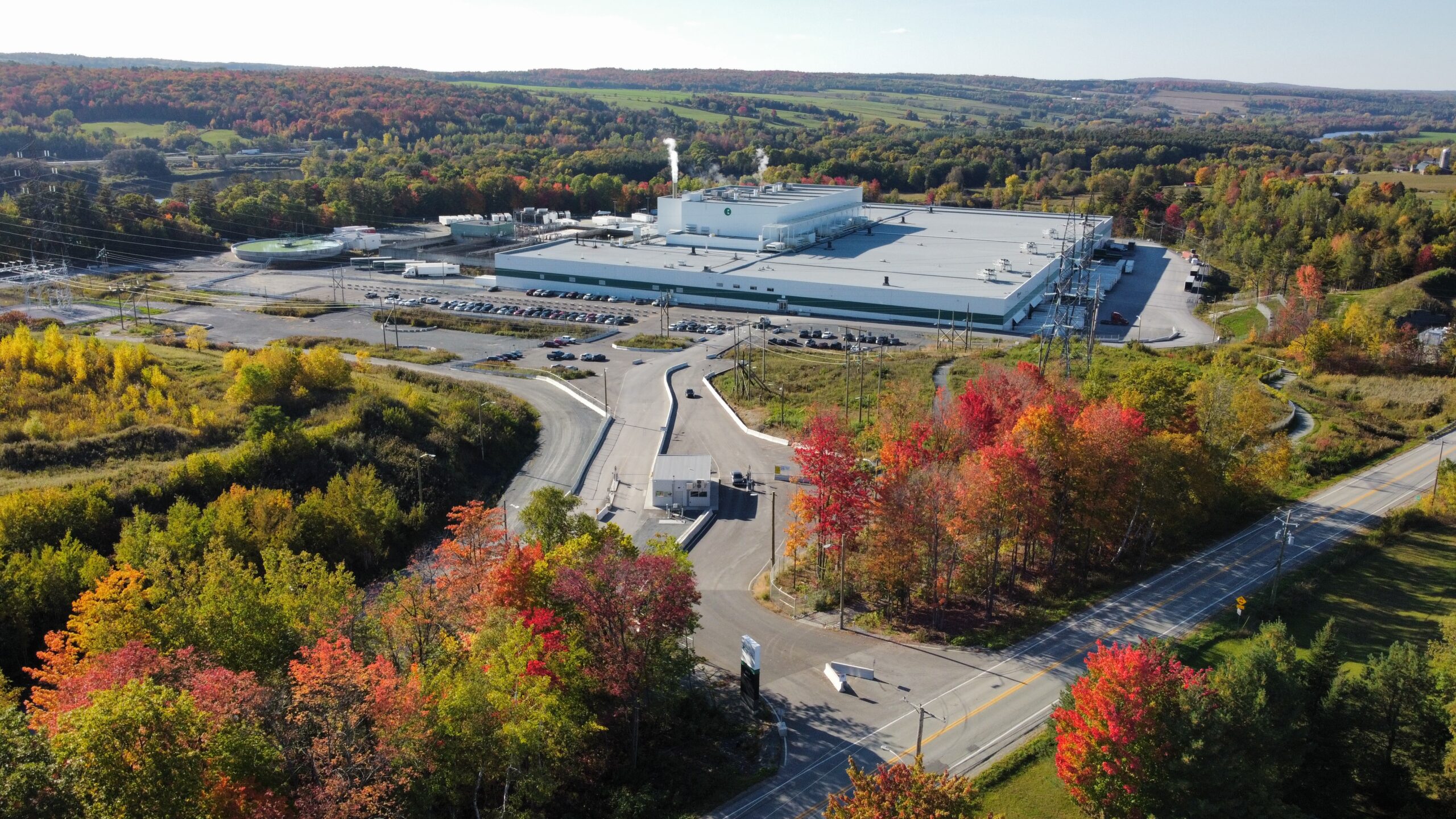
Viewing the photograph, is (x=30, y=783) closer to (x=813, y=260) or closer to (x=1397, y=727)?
(x=1397, y=727)

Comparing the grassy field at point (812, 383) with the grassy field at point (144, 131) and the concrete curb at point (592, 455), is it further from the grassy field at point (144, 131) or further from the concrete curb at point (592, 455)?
the grassy field at point (144, 131)

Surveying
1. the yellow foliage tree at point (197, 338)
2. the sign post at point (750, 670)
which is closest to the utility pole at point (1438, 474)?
the sign post at point (750, 670)

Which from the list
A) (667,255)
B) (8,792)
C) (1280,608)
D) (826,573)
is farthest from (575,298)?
(8,792)

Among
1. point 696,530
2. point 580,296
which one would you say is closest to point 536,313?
point 580,296

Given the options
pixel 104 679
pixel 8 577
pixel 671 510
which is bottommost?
pixel 671 510

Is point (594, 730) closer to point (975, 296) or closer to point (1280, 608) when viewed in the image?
point (1280, 608)

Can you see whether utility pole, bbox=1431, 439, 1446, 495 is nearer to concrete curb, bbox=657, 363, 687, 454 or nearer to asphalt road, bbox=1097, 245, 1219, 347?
asphalt road, bbox=1097, 245, 1219, 347

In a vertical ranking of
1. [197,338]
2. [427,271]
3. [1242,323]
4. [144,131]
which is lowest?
[1242,323]
